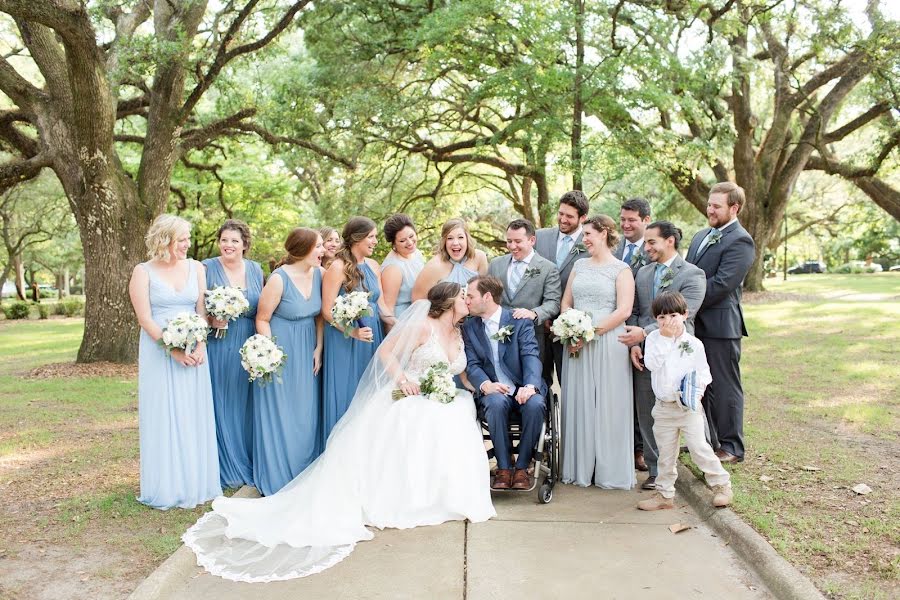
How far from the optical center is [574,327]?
629 cm

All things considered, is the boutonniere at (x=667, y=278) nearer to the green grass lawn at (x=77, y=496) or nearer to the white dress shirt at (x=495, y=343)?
the white dress shirt at (x=495, y=343)

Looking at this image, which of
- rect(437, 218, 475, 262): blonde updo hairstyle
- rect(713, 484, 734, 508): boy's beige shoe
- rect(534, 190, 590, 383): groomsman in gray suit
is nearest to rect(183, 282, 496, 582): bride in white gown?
rect(437, 218, 475, 262): blonde updo hairstyle

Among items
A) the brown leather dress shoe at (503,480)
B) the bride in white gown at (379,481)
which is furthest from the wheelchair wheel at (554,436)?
the bride in white gown at (379,481)

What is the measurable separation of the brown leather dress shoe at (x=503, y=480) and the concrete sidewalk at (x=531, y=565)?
356 millimetres

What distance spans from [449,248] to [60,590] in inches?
156

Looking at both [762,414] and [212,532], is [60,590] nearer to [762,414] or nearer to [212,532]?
[212,532]

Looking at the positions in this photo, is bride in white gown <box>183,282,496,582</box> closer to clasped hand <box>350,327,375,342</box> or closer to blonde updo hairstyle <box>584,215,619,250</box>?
clasped hand <box>350,327,375,342</box>

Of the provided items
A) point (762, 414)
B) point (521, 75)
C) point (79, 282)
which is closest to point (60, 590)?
point (762, 414)

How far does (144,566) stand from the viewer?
4684 mm

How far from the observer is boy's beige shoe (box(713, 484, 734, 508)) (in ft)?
18.3

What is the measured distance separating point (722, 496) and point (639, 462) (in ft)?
4.84

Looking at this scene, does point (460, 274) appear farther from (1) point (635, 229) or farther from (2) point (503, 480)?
(2) point (503, 480)

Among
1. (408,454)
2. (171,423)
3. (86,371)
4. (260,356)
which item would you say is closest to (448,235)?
(260,356)

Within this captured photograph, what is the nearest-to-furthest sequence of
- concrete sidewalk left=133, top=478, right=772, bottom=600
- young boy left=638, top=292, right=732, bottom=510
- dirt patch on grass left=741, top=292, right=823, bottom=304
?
1. concrete sidewalk left=133, top=478, right=772, bottom=600
2. young boy left=638, top=292, right=732, bottom=510
3. dirt patch on grass left=741, top=292, right=823, bottom=304
